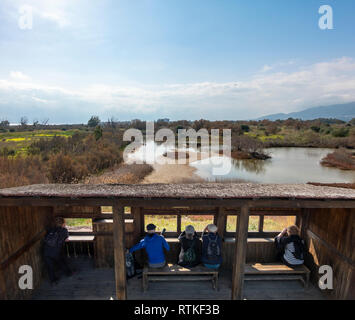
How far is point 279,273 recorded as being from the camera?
176 inches

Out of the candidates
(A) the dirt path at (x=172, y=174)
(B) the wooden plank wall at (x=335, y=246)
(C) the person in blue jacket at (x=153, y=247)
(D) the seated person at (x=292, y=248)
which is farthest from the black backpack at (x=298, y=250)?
(A) the dirt path at (x=172, y=174)

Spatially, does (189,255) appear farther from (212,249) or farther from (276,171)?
(276,171)

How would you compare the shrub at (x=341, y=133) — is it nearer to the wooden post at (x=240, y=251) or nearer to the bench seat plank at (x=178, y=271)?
the wooden post at (x=240, y=251)

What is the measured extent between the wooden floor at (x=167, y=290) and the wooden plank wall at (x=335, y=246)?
51cm

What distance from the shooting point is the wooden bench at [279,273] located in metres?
4.43

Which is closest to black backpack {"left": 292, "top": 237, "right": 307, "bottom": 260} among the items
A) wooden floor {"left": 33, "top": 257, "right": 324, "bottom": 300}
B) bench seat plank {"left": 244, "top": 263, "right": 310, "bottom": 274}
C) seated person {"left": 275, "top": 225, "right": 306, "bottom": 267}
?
seated person {"left": 275, "top": 225, "right": 306, "bottom": 267}

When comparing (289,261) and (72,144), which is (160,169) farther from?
(289,261)

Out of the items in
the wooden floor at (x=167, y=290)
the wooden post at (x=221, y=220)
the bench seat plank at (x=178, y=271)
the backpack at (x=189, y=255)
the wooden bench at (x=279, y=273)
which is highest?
the wooden post at (x=221, y=220)

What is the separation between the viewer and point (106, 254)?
5.00m

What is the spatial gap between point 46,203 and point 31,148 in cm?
2194

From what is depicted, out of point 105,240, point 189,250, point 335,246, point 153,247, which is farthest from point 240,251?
point 105,240

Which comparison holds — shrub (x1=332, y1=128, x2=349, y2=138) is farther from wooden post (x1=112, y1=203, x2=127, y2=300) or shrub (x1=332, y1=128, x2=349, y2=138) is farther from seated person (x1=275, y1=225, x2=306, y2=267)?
wooden post (x1=112, y1=203, x2=127, y2=300)

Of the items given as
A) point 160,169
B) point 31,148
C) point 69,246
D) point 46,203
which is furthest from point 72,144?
point 46,203

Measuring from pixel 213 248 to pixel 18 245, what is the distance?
3709 millimetres
